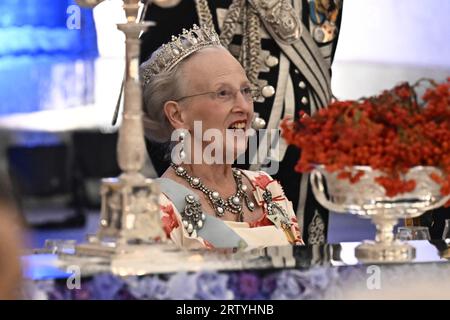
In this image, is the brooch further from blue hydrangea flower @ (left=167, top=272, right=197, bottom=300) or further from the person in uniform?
blue hydrangea flower @ (left=167, top=272, right=197, bottom=300)

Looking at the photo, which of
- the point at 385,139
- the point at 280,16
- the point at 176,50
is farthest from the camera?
the point at 280,16

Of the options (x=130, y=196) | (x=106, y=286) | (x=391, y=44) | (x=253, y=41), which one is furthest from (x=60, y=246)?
(x=391, y=44)

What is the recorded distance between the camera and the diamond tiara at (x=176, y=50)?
12.5 feet

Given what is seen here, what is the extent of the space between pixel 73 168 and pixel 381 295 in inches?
216

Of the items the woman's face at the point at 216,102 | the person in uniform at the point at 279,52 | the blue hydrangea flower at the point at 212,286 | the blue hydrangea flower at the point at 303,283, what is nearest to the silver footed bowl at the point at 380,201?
the blue hydrangea flower at the point at 303,283

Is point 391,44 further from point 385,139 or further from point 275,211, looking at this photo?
point 385,139

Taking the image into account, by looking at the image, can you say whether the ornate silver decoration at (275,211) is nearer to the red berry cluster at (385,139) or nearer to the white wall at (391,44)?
the red berry cluster at (385,139)

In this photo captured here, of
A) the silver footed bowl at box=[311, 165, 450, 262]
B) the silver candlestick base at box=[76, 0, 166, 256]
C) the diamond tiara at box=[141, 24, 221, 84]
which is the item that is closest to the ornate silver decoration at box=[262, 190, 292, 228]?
the diamond tiara at box=[141, 24, 221, 84]

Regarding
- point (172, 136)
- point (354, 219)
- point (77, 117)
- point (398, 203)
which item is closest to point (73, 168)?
point (77, 117)

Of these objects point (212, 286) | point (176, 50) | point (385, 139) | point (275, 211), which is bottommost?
point (212, 286)

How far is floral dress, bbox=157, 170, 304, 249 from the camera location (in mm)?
3396

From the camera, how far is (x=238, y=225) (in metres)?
3.56

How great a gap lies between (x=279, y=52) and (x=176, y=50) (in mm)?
690
